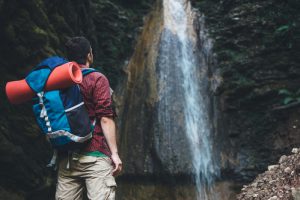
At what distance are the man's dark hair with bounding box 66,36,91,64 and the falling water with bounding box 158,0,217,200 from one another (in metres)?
5.55

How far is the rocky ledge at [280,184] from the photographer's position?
5.16 m

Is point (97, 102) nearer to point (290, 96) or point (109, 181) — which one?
point (109, 181)

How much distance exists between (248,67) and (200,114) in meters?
1.66

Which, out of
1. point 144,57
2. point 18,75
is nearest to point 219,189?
point 144,57

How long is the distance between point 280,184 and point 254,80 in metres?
4.21

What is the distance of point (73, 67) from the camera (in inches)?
120

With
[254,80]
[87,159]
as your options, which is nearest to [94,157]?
[87,159]

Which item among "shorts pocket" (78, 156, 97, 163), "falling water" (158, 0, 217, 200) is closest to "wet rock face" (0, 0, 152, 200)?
"shorts pocket" (78, 156, 97, 163)

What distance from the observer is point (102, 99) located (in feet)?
10.5

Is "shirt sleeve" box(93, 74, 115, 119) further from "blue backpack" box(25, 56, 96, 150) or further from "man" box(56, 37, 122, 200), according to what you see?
"blue backpack" box(25, 56, 96, 150)

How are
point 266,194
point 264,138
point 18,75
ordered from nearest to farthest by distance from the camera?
point 18,75 → point 266,194 → point 264,138

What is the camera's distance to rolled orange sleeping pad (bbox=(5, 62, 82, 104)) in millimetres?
2994

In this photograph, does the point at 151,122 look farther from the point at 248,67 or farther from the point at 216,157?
the point at 248,67

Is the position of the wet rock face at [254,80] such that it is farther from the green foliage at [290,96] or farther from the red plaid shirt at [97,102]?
the red plaid shirt at [97,102]
